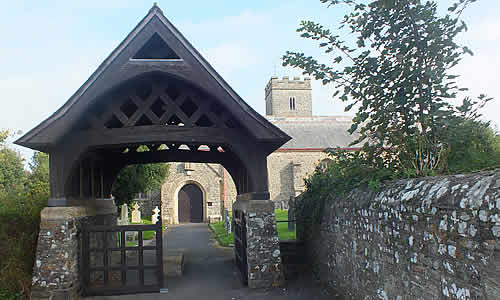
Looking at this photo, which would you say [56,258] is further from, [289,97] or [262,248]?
[289,97]

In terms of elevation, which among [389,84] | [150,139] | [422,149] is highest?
[389,84]

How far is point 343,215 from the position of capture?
19.5 ft

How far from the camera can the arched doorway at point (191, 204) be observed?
29.1 m

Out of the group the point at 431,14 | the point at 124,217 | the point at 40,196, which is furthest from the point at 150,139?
the point at 124,217

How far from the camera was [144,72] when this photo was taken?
21.8 ft

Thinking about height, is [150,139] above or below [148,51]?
below

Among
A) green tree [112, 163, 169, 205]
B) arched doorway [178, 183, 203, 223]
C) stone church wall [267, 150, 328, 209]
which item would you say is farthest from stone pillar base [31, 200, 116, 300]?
stone church wall [267, 150, 328, 209]

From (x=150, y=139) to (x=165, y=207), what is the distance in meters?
21.4

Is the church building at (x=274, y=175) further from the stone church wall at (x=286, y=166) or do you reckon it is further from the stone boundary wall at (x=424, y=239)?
the stone boundary wall at (x=424, y=239)

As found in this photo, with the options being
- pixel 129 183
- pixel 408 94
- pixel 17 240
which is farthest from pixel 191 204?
pixel 408 94

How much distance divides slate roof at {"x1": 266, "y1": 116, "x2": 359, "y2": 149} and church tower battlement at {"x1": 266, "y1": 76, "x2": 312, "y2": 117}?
1460 cm

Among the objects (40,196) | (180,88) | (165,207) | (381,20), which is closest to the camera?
(381,20)

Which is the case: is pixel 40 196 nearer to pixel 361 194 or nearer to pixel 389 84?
pixel 361 194

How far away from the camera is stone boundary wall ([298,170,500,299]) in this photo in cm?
262
